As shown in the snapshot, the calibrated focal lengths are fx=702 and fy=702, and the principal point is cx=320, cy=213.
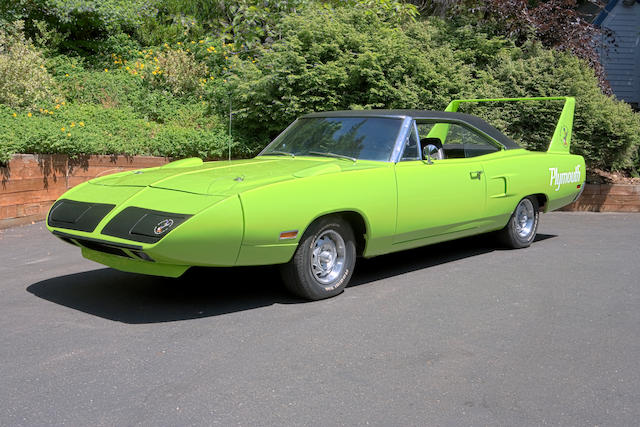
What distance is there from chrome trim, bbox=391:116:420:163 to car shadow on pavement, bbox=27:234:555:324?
110 centimetres

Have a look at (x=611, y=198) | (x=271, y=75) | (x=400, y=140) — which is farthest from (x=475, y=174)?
(x=611, y=198)

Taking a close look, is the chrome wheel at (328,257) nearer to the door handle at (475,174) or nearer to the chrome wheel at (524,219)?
the door handle at (475,174)

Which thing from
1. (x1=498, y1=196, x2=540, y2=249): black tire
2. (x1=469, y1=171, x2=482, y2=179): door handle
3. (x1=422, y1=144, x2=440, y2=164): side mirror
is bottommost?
(x1=498, y1=196, x2=540, y2=249): black tire

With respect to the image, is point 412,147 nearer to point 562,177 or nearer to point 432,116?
point 432,116

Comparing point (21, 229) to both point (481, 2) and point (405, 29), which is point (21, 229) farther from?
point (481, 2)

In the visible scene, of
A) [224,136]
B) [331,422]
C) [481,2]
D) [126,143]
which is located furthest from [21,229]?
[481,2]

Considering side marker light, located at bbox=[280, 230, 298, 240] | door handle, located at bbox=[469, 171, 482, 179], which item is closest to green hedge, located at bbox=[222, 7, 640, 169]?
door handle, located at bbox=[469, 171, 482, 179]

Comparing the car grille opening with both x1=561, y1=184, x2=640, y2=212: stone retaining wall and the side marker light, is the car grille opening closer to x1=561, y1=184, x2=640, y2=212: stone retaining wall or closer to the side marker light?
the side marker light

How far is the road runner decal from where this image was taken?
7938mm

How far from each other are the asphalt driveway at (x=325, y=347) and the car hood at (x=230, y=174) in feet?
2.94

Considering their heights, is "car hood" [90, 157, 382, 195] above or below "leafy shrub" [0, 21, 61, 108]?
below

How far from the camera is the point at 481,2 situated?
13.2 metres

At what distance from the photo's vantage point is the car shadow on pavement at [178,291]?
5090 mm

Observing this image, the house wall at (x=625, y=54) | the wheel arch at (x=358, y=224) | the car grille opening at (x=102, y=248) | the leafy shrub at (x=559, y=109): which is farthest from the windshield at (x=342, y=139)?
the house wall at (x=625, y=54)
